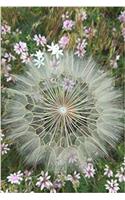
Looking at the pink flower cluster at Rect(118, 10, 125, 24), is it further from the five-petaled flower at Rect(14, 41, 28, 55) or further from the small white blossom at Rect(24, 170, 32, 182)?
the small white blossom at Rect(24, 170, 32, 182)

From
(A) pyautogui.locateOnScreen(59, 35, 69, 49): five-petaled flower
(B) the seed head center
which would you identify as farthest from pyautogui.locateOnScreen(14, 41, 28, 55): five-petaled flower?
(B) the seed head center

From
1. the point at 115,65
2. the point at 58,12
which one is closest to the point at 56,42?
the point at 58,12

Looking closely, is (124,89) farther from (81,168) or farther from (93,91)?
(81,168)

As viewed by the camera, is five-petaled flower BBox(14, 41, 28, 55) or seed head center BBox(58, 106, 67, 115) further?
five-petaled flower BBox(14, 41, 28, 55)

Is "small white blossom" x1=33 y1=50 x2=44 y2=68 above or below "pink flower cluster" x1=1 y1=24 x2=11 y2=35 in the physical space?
below

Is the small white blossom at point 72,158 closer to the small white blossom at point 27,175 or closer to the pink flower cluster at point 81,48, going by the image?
Answer: the small white blossom at point 27,175

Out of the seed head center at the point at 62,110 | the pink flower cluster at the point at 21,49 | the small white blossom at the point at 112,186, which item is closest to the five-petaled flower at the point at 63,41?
the pink flower cluster at the point at 21,49
